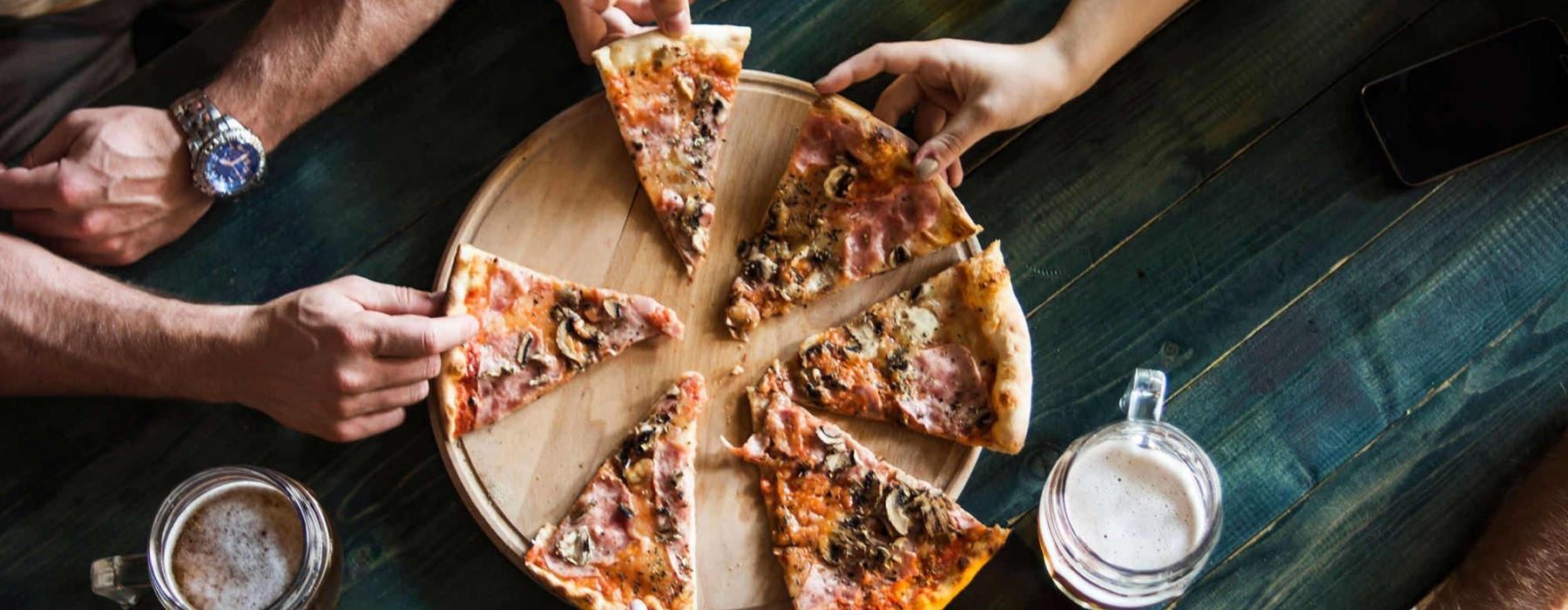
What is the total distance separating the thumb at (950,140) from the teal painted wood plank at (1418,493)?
40.0 inches

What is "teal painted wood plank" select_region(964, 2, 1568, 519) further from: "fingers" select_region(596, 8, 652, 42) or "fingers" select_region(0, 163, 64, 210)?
"fingers" select_region(0, 163, 64, 210)

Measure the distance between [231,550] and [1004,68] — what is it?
1718mm

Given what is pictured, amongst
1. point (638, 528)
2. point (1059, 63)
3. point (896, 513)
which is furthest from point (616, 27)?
point (896, 513)

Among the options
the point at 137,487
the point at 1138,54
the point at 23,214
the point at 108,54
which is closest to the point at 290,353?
the point at 137,487

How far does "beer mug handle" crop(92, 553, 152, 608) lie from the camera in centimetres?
232

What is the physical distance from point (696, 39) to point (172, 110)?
3.45ft

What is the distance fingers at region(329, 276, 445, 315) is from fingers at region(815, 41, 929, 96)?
34.5 inches

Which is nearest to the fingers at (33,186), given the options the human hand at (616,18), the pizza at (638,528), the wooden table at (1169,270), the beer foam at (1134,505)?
the wooden table at (1169,270)

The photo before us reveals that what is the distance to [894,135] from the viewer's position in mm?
2547

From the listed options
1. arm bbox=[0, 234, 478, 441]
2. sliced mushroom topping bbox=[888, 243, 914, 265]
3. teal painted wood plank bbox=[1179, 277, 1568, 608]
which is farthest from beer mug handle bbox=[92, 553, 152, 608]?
teal painted wood plank bbox=[1179, 277, 1568, 608]

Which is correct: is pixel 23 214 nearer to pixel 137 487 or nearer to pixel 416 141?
pixel 137 487

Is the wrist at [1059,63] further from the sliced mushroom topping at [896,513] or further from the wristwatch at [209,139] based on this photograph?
the wristwatch at [209,139]

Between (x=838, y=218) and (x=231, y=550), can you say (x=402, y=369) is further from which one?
(x=838, y=218)

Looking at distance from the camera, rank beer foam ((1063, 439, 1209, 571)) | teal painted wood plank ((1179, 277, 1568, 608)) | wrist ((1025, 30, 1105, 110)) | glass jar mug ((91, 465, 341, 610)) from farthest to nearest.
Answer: teal painted wood plank ((1179, 277, 1568, 608)) < wrist ((1025, 30, 1105, 110)) < beer foam ((1063, 439, 1209, 571)) < glass jar mug ((91, 465, 341, 610))
